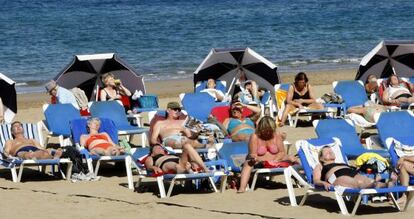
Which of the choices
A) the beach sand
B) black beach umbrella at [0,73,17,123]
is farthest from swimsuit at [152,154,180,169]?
black beach umbrella at [0,73,17,123]

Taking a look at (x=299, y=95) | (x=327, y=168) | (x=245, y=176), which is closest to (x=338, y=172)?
(x=327, y=168)

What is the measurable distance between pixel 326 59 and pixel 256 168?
19.1m

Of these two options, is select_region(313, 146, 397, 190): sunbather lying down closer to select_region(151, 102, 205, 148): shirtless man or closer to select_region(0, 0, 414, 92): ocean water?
select_region(151, 102, 205, 148): shirtless man

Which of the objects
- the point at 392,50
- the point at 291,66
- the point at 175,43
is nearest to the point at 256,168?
the point at 392,50

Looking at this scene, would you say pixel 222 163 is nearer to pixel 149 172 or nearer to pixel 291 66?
pixel 149 172

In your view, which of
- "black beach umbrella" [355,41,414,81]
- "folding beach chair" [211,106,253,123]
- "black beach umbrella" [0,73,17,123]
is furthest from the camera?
"black beach umbrella" [355,41,414,81]

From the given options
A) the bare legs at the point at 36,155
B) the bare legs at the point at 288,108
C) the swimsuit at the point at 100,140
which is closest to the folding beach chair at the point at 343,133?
the swimsuit at the point at 100,140

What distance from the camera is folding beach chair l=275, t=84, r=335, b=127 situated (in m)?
15.7

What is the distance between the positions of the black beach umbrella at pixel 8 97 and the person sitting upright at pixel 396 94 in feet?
16.1

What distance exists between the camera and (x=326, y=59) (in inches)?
1183

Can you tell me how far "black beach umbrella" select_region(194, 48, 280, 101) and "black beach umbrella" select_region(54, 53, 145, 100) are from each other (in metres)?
1.18

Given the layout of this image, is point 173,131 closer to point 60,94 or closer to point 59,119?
point 59,119

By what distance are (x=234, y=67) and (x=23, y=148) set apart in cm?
578

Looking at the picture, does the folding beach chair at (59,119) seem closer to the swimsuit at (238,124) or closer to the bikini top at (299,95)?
the swimsuit at (238,124)
